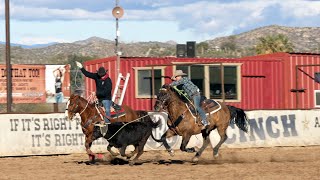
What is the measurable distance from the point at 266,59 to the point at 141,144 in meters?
15.9

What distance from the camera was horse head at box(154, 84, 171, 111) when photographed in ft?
57.7

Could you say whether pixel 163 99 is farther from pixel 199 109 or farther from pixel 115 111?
pixel 115 111

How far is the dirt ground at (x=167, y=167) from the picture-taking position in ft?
51.4

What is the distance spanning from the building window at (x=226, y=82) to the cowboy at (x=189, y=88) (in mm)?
12907

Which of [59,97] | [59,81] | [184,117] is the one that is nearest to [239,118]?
[184,117]

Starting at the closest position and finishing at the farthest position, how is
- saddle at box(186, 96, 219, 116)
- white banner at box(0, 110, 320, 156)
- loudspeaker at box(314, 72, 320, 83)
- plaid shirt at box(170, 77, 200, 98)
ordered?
plaid shirt at box(170, 77, 200, 98) → saddle at box(186, 96, 219, 116) → white banner at box(0, 110, 320, 156) → loudspeaker at box(314, 72, 320, 83)

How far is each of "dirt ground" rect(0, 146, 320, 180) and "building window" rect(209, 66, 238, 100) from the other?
9646 millimetres

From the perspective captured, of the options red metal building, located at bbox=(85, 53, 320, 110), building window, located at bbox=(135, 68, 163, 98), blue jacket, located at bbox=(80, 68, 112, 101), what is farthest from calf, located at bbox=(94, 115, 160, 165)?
building window, located at bbox=(135, 68, 163, 98)

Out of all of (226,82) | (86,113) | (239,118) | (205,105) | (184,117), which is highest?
(226,82)

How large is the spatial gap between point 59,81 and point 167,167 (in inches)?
757

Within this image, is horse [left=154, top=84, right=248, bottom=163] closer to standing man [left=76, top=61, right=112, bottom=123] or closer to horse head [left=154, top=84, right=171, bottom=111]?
horse head [left=154, top=84, right=171, bottom=111]

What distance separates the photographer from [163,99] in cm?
1766

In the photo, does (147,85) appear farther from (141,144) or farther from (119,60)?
(141,144)

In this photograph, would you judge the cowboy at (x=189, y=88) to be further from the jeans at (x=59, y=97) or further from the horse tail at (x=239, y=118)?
the jeans at (x=59, y=97)
